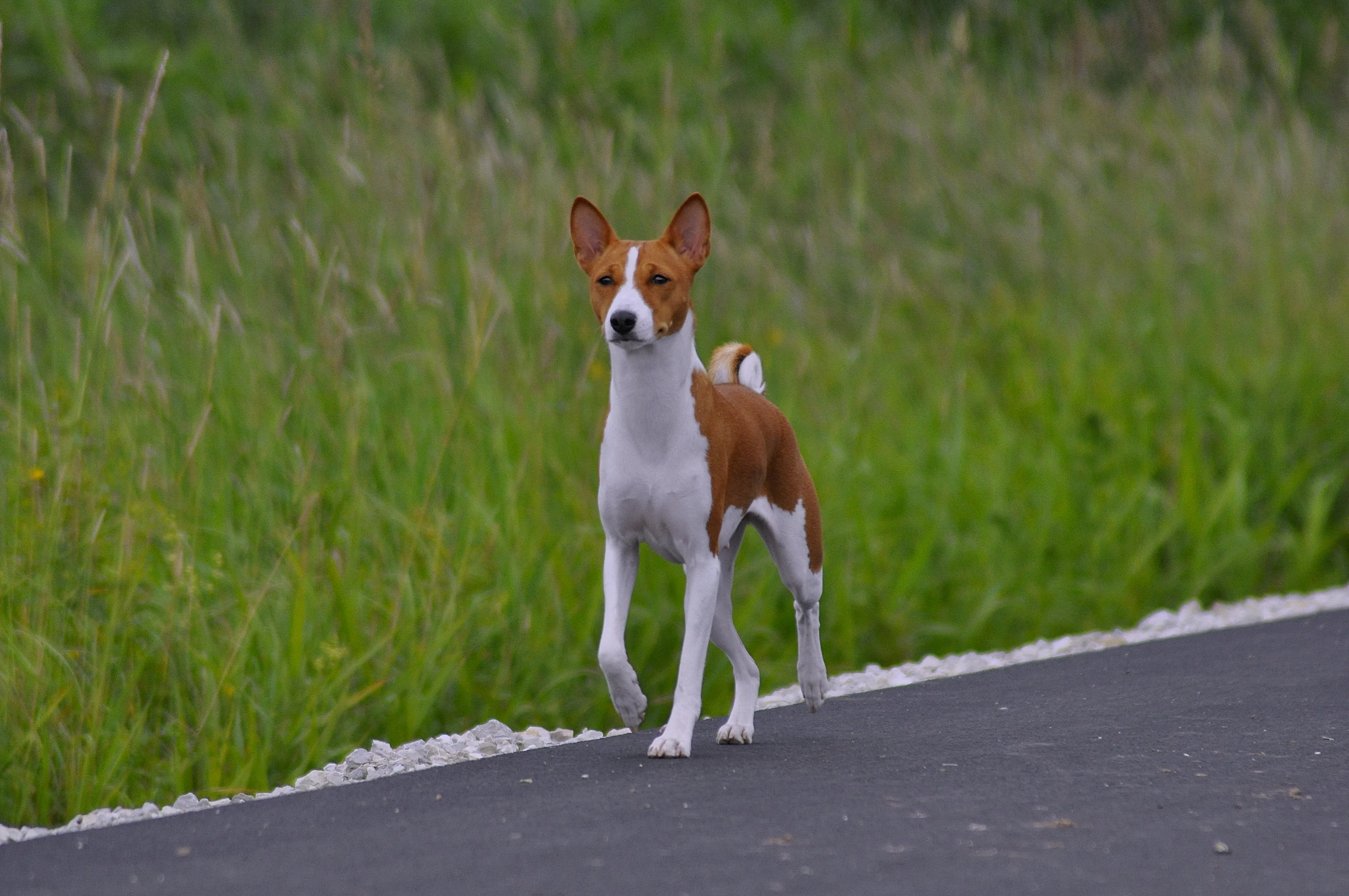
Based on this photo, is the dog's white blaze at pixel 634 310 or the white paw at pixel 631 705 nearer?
the dog's white blaze at pixel 634 310

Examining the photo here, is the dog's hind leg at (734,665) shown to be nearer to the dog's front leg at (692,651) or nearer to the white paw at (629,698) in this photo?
the dog's front leg at (692,651)

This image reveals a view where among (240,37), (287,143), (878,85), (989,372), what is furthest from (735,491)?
(878,85)

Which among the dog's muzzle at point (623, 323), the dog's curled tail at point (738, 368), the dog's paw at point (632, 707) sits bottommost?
the dog's paw at point (632, 707)

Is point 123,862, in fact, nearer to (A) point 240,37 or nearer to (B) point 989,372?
(B) point 989,372

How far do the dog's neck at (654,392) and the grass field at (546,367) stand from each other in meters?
1.24

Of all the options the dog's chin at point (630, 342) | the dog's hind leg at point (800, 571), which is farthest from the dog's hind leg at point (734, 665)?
the dog's chin at point (630, 342)

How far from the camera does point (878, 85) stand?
12.4m

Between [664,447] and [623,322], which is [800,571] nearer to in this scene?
[664,447]

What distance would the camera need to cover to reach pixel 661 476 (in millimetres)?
4488

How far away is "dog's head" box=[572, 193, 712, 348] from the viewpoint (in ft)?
14.2

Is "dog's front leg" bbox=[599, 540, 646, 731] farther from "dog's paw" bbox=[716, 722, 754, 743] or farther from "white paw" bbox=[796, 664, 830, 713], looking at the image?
"white paw" bbox=[796, 664, 830, 713]

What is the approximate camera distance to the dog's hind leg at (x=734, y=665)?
4.95 meters

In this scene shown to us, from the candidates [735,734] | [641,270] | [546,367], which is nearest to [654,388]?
[641,270]

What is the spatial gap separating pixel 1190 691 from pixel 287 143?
439 centimetres
